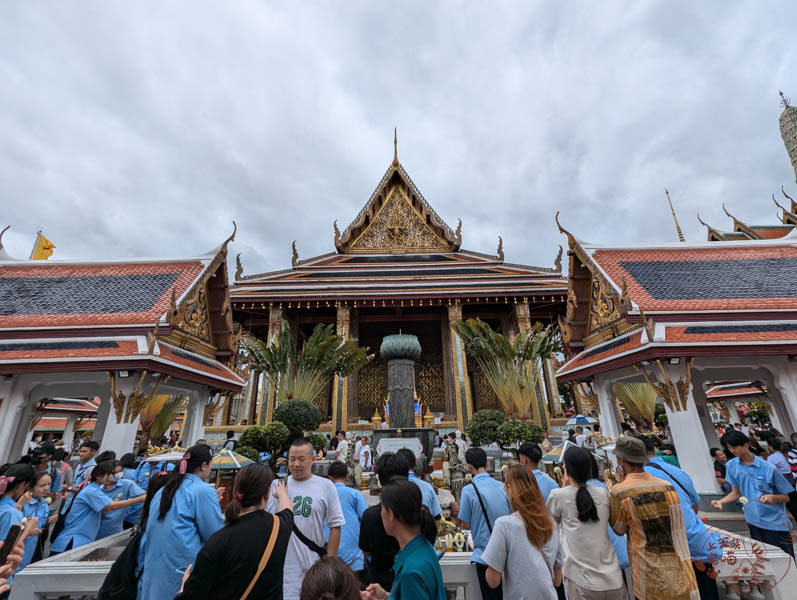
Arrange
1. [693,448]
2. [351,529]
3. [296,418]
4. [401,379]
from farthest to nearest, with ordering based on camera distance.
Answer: [401,379]
[296,418]
[693,448]
[351,529]

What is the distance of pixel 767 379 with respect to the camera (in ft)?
21.2

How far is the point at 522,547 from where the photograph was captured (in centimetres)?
186

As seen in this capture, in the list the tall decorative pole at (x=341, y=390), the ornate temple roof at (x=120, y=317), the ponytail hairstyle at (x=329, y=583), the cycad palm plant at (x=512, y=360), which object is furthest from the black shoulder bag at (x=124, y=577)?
the tall decorative pole at (x=341, y=390)

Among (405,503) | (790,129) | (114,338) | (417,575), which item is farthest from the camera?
(790,129)

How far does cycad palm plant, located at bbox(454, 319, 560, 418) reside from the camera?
11.5 meters

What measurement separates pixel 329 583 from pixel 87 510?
10.3 ft

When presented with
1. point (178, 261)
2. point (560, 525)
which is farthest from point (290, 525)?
point (178, 261)

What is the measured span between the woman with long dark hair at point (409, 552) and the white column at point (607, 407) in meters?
7.52

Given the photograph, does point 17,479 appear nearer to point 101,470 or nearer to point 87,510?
point 101,470

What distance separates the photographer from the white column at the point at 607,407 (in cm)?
771

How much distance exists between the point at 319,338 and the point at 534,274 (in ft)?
30.7

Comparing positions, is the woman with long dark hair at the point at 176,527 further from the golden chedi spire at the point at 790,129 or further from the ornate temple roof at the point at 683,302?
the golden chedi spire at the point at 790,129

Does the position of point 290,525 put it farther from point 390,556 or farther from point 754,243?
point 754,243

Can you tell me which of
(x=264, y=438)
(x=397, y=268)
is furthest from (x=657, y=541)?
(x=397, y=268)
